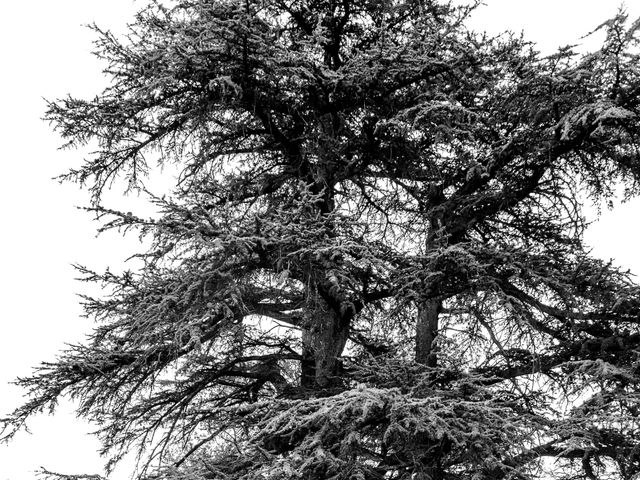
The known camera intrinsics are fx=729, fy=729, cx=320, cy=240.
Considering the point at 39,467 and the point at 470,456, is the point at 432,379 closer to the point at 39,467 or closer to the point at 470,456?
the point at 470,456

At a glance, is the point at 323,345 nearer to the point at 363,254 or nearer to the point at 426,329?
the point at 426,329

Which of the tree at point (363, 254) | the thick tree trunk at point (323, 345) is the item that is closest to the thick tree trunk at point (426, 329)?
the tree at point (363, 254)

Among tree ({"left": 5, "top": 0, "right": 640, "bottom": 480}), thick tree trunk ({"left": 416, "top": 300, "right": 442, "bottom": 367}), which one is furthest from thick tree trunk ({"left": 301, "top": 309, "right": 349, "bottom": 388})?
thick tree trunk ({"left": 416, "top": 300, "right": 442, "bottom": 367})

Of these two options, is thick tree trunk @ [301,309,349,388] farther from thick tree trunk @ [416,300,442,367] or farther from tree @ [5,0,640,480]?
thick tree trunk @ [416,300,442,367]

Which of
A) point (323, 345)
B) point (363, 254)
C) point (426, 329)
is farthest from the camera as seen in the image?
point (426, 329)

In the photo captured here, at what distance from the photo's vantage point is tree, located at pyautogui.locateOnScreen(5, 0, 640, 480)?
22.4ft

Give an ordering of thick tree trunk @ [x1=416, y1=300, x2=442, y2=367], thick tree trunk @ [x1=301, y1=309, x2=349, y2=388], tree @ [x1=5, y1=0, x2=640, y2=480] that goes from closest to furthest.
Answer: tree @ [x1=5, y1=0, x2=640, y2=480] → thick tree trunk @ [x1=301, y1=309, x2=349, y2=388] → thick tree trunk @ [x1=416, y1=300, x2=442, y2=367]

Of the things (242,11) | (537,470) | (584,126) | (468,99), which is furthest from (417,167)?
(537,470)

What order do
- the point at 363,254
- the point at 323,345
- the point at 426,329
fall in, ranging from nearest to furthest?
the point at 363,254 < the point at 323,345 < the point at 426,329

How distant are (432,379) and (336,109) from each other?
3.60 m

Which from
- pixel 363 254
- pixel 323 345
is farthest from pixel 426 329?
pixel 363 254

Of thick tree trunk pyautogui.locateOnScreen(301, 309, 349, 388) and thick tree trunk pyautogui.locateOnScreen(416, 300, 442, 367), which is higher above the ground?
thick tree trunk pyautogui.locateOnScreen(416, 300, 442, 367)

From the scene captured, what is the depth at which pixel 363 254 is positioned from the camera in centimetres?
730

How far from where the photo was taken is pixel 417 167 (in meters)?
9.91
